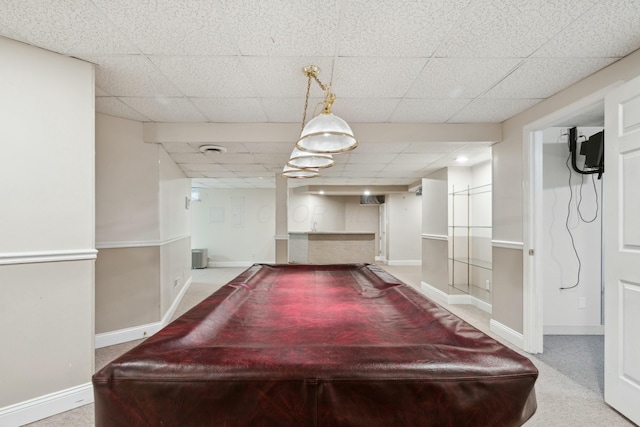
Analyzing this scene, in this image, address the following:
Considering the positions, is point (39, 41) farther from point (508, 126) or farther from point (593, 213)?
point (593, 213)

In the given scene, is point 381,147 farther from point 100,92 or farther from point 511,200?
point 100,92

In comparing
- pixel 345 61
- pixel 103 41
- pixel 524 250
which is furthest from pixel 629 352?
pixel 103 41

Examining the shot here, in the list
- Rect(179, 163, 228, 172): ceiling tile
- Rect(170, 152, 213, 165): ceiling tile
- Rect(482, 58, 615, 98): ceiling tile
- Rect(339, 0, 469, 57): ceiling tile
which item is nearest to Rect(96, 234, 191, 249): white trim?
Rect(170, 152, 213, 165): ceiling tile

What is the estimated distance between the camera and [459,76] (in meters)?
2.27

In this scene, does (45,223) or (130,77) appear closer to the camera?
(45,223)

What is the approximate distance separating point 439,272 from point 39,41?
17.7 ft

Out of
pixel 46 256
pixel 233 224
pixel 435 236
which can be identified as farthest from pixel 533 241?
pixel 233 224

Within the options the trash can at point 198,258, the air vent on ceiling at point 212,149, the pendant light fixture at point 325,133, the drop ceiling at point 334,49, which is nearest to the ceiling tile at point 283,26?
the drop ceiling at point 334,49

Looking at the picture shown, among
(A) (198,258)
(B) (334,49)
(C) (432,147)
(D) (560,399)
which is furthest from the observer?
(A) (198,258)

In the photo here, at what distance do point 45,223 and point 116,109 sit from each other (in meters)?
1.47

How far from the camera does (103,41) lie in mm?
1851

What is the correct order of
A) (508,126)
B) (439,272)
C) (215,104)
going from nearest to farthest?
(215,104) < (508,126) < (439,272)

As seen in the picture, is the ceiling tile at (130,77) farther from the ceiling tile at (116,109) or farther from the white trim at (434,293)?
the white trim at (434,293)

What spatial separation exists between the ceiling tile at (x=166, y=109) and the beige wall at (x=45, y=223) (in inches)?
24.7
